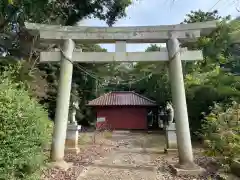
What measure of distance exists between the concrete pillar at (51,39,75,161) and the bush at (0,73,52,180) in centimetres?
177

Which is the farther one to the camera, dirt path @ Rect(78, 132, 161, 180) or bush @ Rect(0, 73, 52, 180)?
dirt path @ Rect(78, 132, 161, 180)

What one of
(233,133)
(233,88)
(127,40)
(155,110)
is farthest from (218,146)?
(155,110)

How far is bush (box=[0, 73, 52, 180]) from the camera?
157 inches

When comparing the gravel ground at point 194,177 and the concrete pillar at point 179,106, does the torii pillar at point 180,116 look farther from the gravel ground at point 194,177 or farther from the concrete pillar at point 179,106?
the gravel ground at point 194,177

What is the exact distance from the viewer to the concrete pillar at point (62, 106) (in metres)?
6.87

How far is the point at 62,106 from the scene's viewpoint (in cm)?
708

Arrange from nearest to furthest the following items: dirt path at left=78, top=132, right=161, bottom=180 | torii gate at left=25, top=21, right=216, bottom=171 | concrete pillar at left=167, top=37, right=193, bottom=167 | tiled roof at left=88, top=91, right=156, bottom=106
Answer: dirt path at left=78, top=132, right=161, bottom=180 < concrete pillar at left=167, top=37, right=193, bottom=167 < torii gate at left=25, top=21, right=216, bottom=171 < tiled roof at left=88, top=91, right=156, bottom=106

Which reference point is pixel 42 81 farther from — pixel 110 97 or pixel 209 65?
pixel 110 97

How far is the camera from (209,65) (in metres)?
17.3

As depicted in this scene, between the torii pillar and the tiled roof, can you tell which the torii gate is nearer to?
the torii pillar

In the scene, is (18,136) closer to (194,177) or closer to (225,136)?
(194,177)

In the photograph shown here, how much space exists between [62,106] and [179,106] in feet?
10.6

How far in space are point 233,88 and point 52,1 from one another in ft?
32.0

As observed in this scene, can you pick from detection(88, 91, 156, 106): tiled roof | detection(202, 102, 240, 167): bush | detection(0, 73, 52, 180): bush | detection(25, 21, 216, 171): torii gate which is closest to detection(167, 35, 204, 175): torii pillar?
detection(25, 21, 216, 171): torii gate
